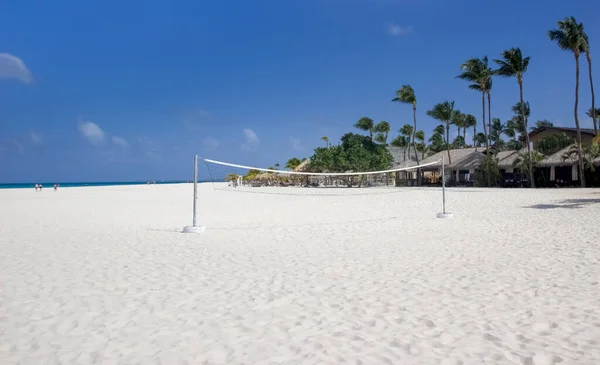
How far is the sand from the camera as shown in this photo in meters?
3.04

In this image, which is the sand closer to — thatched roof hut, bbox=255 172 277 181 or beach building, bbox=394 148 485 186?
beach building, bbox=394 148 485 186

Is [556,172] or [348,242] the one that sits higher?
[556,172]

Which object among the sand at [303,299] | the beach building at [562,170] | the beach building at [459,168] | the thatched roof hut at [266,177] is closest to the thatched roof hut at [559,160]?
the beach building at [562,170]

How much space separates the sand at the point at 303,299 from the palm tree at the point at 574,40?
2398 cm

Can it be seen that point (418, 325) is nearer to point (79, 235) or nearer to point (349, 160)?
point (79, 235)

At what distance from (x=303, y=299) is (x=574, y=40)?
3180 cm

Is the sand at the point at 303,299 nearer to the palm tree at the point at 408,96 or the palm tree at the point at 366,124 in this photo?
the palm tree at the point at 408,96

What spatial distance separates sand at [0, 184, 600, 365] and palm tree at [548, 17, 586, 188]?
78.7 ft

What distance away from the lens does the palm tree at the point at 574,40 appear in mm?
28345

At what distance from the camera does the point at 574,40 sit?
28.3m

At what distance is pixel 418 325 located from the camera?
11.5 feet

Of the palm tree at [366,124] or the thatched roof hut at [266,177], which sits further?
the palm tree at [366,124]

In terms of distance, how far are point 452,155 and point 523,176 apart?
11611 millimetres

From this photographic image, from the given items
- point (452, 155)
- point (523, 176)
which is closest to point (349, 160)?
point (452, 155)
